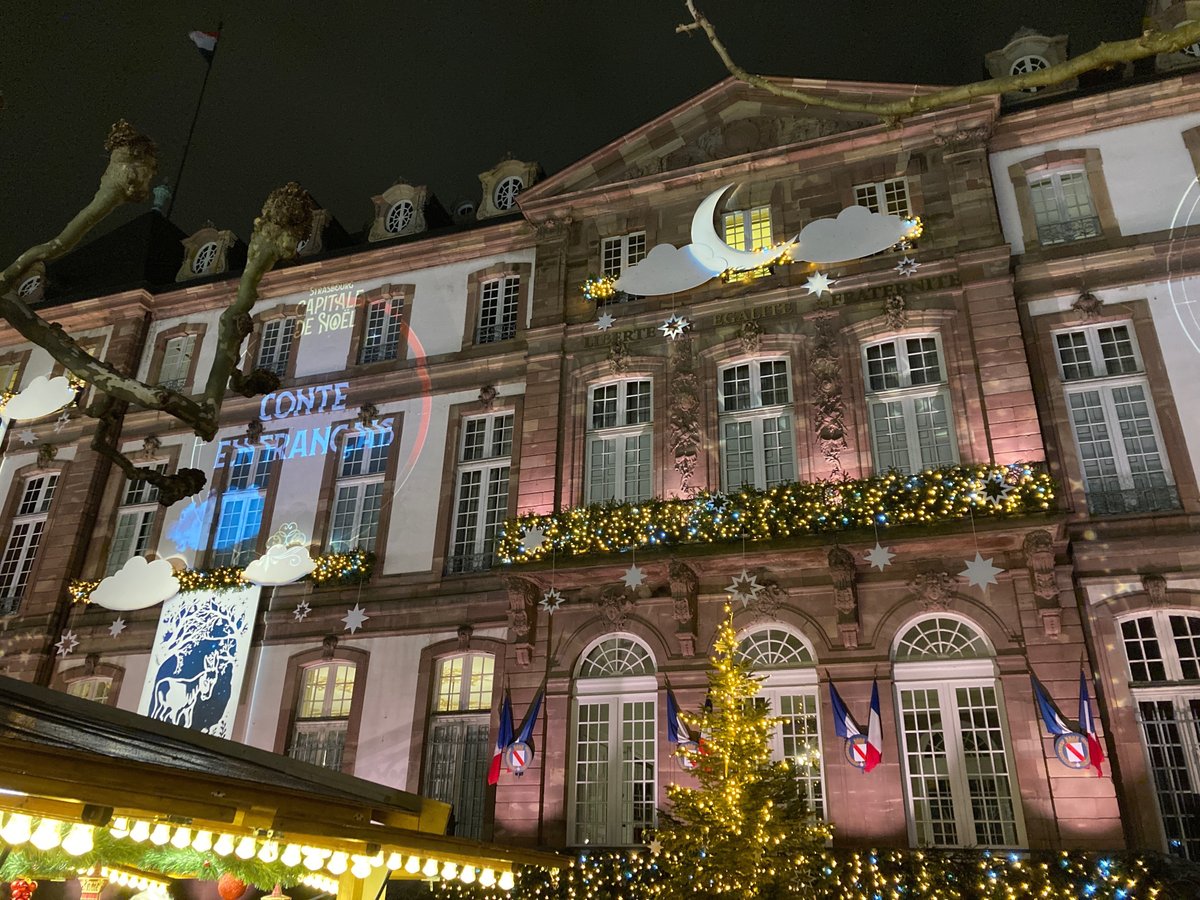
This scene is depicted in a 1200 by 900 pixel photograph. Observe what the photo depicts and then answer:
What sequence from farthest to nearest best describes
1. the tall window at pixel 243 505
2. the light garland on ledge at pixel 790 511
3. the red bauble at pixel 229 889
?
the tall window at pixel 243 505 → the light garland on ledge at pixel 790 511 → the red bauble at pixel 229 889

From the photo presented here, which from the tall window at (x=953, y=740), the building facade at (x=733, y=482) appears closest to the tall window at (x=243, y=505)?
the building facade at (x=733, y=482)

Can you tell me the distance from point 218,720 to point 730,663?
1023cm

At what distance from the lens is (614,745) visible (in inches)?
577

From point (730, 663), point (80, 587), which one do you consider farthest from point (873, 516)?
point (80, 587)

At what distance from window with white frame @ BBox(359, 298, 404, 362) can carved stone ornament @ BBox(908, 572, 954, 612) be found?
11499 mm

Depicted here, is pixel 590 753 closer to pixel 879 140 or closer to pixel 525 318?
pixel 525 318

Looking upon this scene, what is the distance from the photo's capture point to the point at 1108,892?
1084cm

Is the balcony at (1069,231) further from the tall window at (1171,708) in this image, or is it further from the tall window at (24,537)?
the tall window at (24,537)

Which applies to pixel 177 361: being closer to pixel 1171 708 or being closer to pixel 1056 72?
pixel 1171 708

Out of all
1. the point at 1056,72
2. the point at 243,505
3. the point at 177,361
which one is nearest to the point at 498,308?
the point at 243,505

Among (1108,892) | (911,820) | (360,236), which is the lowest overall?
(1108,892)

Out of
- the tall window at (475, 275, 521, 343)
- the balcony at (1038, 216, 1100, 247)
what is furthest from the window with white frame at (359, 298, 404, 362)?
the balcony at (1038, 216, 1100, 247)

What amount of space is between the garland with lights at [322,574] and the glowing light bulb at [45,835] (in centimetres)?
1215

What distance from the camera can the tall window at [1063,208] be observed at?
15.8m
